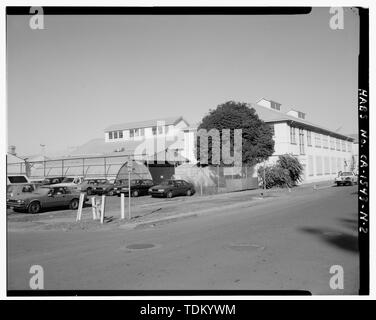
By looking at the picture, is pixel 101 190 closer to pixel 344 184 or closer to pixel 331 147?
pixel 344 184

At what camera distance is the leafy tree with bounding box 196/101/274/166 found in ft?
106

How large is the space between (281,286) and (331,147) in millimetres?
53135

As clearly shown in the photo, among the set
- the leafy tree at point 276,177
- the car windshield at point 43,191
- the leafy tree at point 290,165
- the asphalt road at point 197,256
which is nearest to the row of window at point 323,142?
the leafy tree at point 290,165

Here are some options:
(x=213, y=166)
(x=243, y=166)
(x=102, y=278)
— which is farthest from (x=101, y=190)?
(x=102, y=278)

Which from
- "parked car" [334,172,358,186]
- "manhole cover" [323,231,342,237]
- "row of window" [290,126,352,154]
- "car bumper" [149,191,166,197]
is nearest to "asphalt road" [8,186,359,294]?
"manhole cover" [323,231,342,237]

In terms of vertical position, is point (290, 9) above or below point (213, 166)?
above

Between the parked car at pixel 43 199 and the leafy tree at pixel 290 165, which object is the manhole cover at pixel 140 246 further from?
the leafy tree at pixel 290 165

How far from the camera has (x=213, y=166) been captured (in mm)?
33312

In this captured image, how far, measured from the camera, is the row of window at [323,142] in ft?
137

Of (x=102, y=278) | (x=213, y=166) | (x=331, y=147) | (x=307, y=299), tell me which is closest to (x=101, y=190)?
(x=213, y=166)

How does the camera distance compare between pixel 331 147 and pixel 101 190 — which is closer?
pixel 101 190

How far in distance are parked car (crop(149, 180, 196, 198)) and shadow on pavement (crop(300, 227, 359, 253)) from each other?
16.1 meters
